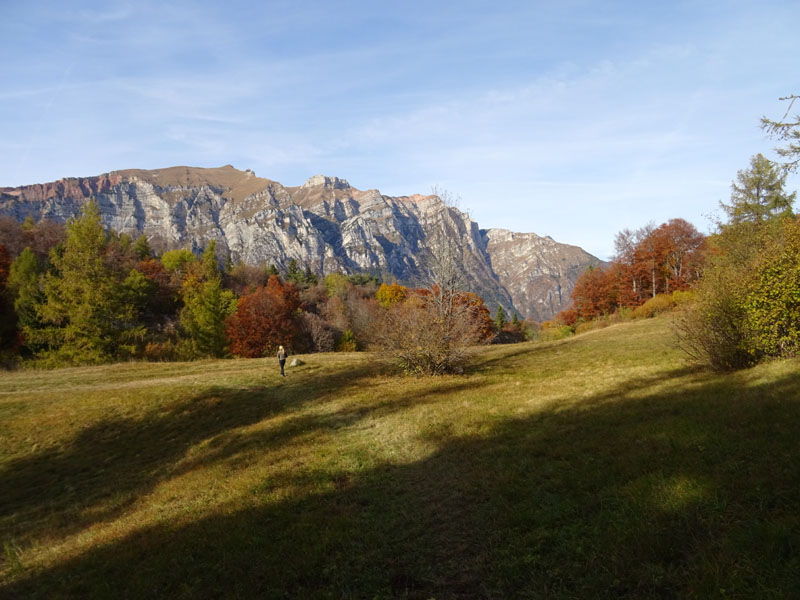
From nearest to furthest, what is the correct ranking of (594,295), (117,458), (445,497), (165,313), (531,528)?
(531,528)
(445,497)
(117,458)
(594,295)
(165,313)

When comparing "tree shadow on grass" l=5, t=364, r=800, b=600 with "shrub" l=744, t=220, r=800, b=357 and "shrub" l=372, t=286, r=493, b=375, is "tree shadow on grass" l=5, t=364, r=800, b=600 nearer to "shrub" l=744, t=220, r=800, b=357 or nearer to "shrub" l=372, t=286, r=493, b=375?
"shrub" l=744, t=220, r=800, b=357

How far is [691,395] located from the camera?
1104 centimetres

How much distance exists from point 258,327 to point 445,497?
54.5 m

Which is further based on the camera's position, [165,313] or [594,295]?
[165,313]

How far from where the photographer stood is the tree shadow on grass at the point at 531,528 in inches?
180

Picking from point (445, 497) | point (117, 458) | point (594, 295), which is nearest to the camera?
point (445, 497)

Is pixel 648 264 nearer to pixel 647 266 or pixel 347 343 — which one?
pixel 647 266

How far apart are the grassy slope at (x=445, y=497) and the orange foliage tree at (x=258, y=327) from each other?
1589 inches

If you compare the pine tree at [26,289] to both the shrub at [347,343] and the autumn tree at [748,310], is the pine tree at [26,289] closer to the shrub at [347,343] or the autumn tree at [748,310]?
the shrub at [347,343]

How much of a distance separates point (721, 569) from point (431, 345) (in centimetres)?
1696

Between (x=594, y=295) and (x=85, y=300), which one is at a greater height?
(x=85, y=300)

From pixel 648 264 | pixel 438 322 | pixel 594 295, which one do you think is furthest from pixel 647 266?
pixel 438 322

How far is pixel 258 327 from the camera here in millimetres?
58688

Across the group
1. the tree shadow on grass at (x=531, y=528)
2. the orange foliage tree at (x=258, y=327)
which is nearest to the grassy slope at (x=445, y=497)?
the tree shadow on grass at (x=531, y=528)
